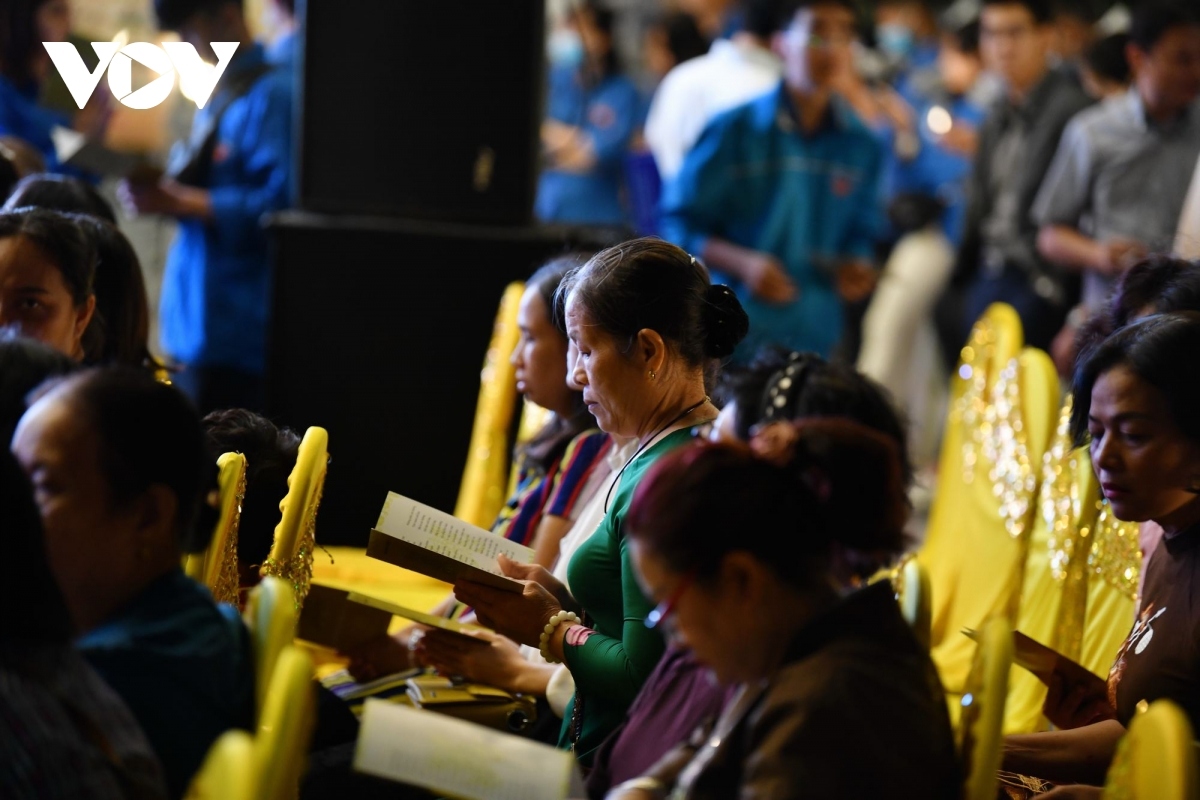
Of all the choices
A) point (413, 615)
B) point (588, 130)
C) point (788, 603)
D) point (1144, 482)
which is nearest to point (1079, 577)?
point (1144, 482)

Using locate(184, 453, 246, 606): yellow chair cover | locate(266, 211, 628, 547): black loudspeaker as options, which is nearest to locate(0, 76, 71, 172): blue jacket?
locate(266, 211, 628, 547): black loudspeaker

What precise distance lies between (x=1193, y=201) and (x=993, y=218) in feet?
5.10

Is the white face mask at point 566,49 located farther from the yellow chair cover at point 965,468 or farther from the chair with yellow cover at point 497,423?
the yellow chair cover at point 965,468

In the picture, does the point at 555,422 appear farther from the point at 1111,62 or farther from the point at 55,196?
the point at 1111,62

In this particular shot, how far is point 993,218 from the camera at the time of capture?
546 cm

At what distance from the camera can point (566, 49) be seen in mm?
7613

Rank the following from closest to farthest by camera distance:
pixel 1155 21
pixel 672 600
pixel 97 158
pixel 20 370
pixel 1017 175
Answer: pixel 672 600, pixel 20 370, pixel 97 158, pixel 1155 21, pixel 1017 175

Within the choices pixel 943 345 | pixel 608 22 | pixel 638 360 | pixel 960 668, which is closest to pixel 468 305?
pixel 960 668

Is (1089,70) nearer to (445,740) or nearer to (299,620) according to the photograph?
(299,620)

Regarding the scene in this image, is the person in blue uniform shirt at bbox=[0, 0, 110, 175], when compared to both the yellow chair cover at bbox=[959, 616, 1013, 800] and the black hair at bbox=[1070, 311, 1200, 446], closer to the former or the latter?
the black hair at bbox=[1070, 311, 1200, 446]

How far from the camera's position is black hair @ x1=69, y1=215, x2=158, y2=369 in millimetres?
2645

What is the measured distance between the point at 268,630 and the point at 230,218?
312 cm

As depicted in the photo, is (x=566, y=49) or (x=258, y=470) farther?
(x=566, y=49)

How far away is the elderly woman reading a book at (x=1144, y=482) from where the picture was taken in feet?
6.57
